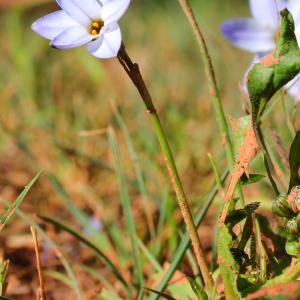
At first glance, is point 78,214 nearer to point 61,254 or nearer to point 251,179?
point 61,254

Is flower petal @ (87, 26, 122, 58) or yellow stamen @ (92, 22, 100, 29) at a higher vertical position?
yellow stamen @ (92, 22, 100, 29)

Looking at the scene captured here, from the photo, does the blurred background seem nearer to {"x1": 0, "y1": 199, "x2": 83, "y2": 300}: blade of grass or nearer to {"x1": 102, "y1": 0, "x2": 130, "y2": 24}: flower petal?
{"x1": 0, "y1": 199, "x2": 83, "y2": 300}: blade of grass

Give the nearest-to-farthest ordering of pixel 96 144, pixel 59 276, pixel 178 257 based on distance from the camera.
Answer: pixel 178 257, pixel 59 276, pixel 96 144

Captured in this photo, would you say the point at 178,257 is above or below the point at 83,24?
below

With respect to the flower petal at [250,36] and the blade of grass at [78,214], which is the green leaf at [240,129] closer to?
the flower petal at [250,36]

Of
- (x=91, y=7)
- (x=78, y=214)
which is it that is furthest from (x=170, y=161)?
(x=78, y=214)

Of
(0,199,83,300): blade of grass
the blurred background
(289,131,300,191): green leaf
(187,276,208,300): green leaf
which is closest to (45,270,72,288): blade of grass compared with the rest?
the blurred background
